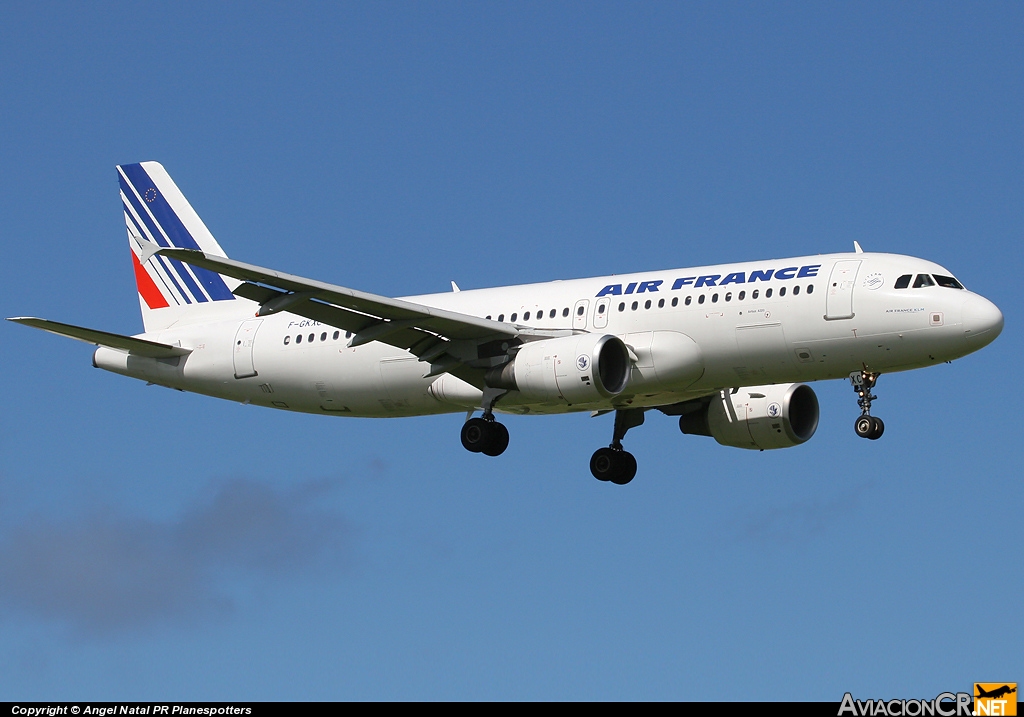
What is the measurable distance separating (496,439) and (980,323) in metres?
12.8

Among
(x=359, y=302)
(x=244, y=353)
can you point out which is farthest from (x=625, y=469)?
(x=244, y=353)

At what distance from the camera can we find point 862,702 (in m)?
30.5

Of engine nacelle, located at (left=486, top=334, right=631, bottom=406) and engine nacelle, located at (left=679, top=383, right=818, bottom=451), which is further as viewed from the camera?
engine nacelle, located at (left=679, top=383, right=818, bottom=451)

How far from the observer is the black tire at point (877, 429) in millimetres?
40312

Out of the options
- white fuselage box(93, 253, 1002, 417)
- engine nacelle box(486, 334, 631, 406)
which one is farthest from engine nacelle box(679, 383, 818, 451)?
engine nacelle box(486, 334, 631, 406)

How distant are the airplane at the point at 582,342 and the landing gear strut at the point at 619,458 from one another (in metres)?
0.04

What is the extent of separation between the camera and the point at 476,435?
145 ft

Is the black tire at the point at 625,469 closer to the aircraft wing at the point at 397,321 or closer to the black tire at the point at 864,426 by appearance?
the aircraft wing at the point at 397,321

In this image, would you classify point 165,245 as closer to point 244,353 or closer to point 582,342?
point 244,353

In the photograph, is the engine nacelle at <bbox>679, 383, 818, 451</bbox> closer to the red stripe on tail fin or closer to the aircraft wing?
the aircraft wing

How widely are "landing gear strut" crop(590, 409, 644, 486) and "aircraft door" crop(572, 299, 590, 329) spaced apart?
4822mm

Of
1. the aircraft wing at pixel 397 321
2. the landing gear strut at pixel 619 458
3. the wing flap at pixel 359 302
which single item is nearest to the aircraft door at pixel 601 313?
the aircraft wing at pixel 397 321

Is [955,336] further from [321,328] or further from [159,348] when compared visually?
[159,348]

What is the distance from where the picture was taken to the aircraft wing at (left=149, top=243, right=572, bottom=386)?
133 ft
